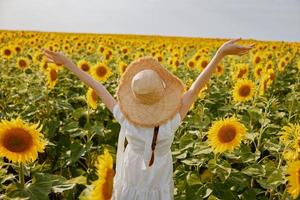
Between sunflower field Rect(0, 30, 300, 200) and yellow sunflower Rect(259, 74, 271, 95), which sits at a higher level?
yellow sunflower Rect(259, 74, 271, 95)

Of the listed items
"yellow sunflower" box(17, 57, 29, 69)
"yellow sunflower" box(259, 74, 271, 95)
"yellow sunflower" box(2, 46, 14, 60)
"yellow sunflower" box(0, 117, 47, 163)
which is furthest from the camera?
"yellow sunflower" box(2, 46, 14, 60)

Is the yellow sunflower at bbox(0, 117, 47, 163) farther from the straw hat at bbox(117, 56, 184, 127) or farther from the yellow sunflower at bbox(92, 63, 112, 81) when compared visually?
the yellow sunflower at bbox(92, 63, 112, 81)

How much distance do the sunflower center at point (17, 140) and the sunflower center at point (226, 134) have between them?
1.30m

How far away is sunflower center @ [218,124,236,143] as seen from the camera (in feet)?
10.9

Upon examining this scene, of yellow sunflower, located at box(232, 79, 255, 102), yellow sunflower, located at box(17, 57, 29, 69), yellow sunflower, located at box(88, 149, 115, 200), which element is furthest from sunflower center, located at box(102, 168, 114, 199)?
yellow sunflower, located at box(17, 57, 29, 69)

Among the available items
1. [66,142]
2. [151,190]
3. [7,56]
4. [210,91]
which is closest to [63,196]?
[66,142]

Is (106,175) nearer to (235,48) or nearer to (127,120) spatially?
(127,120)

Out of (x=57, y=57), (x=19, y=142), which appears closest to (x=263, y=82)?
(x=57, y=57)

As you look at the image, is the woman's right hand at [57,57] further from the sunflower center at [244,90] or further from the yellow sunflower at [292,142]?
the sunflower center at [244,90]

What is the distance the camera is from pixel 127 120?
9.02 feet

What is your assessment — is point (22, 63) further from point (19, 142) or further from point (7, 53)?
point (19, 142)

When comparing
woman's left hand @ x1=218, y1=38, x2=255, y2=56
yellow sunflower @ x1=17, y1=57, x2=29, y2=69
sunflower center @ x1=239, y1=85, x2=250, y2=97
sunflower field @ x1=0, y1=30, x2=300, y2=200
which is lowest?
sunflower field @ x1=0, y1=30, x2=300, y2=200

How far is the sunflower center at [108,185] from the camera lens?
2.66 metres

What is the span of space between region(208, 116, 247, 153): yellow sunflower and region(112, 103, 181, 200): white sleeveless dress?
0.61 metres
